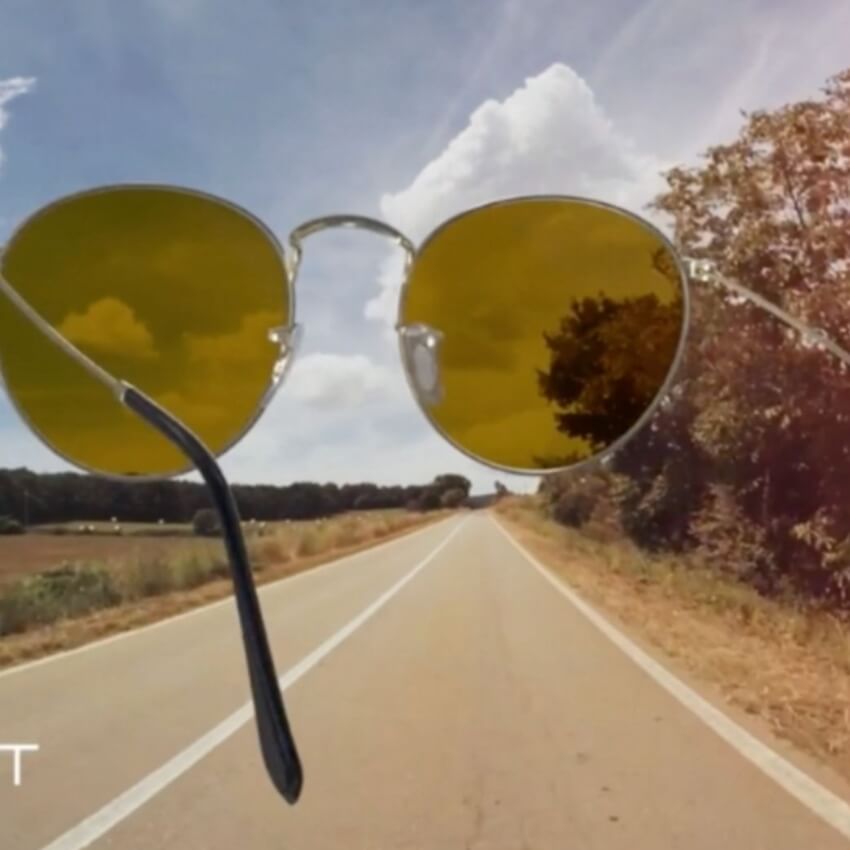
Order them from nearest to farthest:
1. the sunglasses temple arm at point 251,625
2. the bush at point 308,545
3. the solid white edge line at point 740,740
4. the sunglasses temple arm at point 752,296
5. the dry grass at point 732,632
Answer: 1. the sunglasses temple arm at point 251,625
2. the sunglasses temple arm at point 752,296
3. the solid white edge line at point 740,740
4. the dry grass at point 732,632
5. the bush at point 308,545

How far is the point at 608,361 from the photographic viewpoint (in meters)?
1.05

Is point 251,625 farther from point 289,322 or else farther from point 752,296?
point 752,296

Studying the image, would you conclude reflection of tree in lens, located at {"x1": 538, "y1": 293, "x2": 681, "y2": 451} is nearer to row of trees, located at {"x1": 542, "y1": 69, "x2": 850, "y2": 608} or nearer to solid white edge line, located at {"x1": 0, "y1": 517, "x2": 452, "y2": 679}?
row of trees, located at {"x1": 542, "y1": 69, "x2": 850, "y2": 608}

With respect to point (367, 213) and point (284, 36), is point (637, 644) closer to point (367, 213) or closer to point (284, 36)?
point (367, 213)

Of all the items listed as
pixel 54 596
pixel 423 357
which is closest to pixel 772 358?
pixel 423 357

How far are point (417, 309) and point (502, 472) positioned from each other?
0.15m

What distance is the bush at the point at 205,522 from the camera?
119 centimetres


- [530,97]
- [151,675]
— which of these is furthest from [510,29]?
[151,675]

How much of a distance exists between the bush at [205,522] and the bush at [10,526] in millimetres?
160

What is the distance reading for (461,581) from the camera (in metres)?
1.63

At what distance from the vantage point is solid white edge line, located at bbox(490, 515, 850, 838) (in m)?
1.17

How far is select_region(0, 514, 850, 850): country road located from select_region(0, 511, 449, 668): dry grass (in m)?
0.03

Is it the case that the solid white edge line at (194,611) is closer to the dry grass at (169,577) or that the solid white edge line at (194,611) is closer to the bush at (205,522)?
the dry grass at (169,577)

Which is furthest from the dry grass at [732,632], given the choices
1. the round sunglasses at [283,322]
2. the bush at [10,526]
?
the bush at [10,526]
